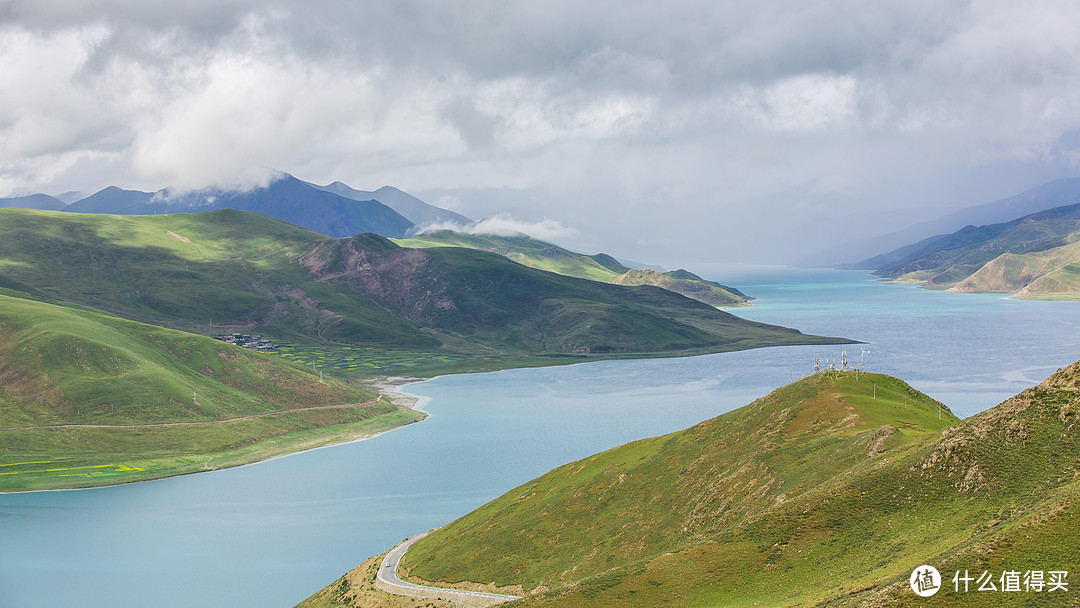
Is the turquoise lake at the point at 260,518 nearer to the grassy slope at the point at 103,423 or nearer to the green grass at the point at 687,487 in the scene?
the grassy slope at the point at 103,423

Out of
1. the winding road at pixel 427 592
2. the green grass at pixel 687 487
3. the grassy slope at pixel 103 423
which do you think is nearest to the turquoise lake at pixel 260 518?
the grassy slope at pixel 103 423

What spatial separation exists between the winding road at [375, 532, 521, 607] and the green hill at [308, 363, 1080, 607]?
179 centimetres

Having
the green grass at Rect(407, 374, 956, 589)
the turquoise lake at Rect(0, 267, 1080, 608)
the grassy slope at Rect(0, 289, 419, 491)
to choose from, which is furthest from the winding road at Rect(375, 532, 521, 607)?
the grassy slope at Rect(0, 289, 419, 491)

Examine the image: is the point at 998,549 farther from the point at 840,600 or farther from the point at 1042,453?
the point at 1042,453

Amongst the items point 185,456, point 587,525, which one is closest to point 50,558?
point 185,456

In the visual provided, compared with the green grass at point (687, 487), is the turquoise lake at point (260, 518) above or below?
below

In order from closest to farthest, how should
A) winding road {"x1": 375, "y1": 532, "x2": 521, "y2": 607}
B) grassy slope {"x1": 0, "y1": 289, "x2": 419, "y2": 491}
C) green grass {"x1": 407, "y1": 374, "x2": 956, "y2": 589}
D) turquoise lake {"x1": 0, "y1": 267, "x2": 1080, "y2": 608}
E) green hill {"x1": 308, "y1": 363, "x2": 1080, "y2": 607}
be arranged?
green hill {"x1": 308, "y1": 363, "x2": 1080, "y2": 607} → green grass {"x1": 407, "y1": 374, "x2": 956, "y2": 589} → winding road {"x1": 375, "y1": 532, "x2": 521, "y2": 607} → turquoise lake {"x1": 0, "y1": 267, "x2": 1080, "y2": 608} → grassy slope {"x1": 0, "y1": 289, "x2": 419, "y2": 491}

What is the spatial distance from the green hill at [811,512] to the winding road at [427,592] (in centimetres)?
179

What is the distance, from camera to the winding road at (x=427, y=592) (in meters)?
62.4

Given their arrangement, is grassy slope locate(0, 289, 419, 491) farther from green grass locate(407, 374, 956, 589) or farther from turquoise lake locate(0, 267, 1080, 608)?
green grass locate(407, 374, 956, 589)

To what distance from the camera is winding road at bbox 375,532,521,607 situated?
6241 centimetres

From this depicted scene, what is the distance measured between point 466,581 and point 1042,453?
46.7 m

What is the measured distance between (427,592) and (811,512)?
118ft

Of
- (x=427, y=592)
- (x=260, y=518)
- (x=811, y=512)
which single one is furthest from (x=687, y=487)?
(x=260, y=518)
